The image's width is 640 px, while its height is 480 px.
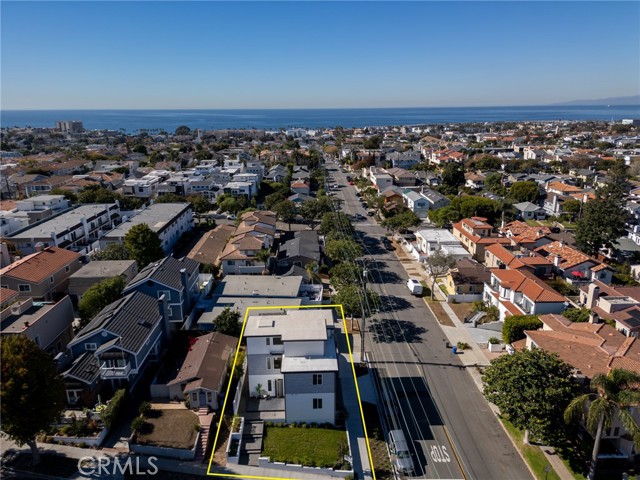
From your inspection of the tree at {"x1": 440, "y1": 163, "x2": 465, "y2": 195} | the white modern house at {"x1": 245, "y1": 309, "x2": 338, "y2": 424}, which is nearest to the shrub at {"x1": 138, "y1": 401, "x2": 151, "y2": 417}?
the white modern house at {"x1": 245, "y1": 309, "x2": 338, "y2": 424}

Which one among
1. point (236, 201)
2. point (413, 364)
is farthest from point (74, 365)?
point (236, 201)

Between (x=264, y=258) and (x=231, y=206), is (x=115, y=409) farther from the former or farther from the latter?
(x=231, y=206)

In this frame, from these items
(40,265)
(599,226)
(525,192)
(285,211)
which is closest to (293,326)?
(40,265)

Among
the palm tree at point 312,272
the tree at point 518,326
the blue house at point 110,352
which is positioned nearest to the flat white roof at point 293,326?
the blue house at point 110,352

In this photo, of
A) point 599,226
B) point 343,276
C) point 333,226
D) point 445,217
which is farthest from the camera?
point 445,217

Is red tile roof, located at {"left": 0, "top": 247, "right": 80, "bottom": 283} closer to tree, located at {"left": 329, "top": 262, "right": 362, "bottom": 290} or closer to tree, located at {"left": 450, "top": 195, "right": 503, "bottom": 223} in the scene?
tree, located at {"left": 329, "top": 262, "right": 362, "bottom": 290}

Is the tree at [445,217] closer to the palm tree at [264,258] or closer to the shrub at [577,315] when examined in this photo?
the palm tree at [264,258]
